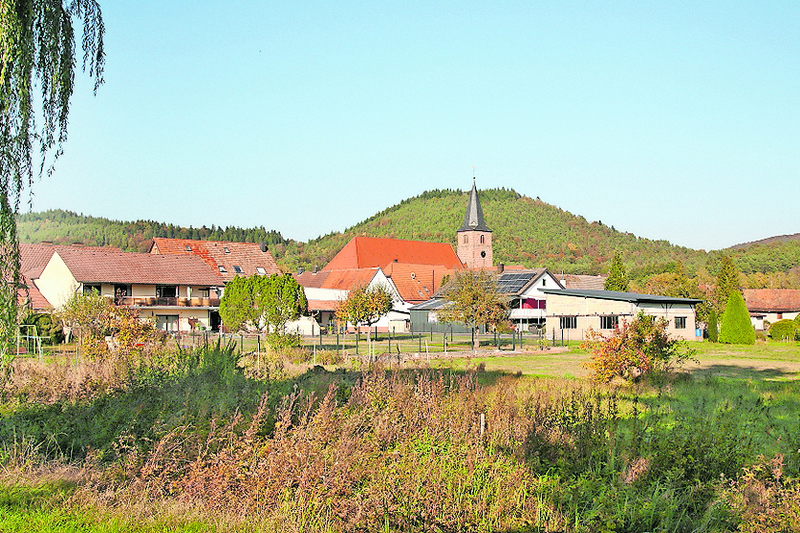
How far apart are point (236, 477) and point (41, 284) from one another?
1993 inches

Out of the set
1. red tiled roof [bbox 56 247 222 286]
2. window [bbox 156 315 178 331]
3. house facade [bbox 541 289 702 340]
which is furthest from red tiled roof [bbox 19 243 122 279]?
house facade [bbox 541 289 702 340]

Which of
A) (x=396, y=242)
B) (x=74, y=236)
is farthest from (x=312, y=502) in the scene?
(x=74, y=236)

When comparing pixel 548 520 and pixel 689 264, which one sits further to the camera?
pixel 689 264

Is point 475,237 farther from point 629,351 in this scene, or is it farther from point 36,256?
point 629,351

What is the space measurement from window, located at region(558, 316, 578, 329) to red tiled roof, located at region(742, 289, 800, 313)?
1502 inches

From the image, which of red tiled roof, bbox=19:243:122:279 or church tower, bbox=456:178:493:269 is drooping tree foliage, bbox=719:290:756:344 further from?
church tower, bbox=456:178:493:269

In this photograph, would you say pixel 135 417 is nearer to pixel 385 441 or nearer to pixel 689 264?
pixel 385 441

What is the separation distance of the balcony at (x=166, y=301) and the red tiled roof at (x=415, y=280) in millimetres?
18990

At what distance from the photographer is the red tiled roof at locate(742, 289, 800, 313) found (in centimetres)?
7112

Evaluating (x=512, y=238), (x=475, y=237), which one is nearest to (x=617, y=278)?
(x=475, y=237)

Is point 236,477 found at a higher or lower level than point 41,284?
lower

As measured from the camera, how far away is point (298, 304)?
3344cm

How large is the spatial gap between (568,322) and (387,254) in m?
41.4

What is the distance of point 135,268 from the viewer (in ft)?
163
